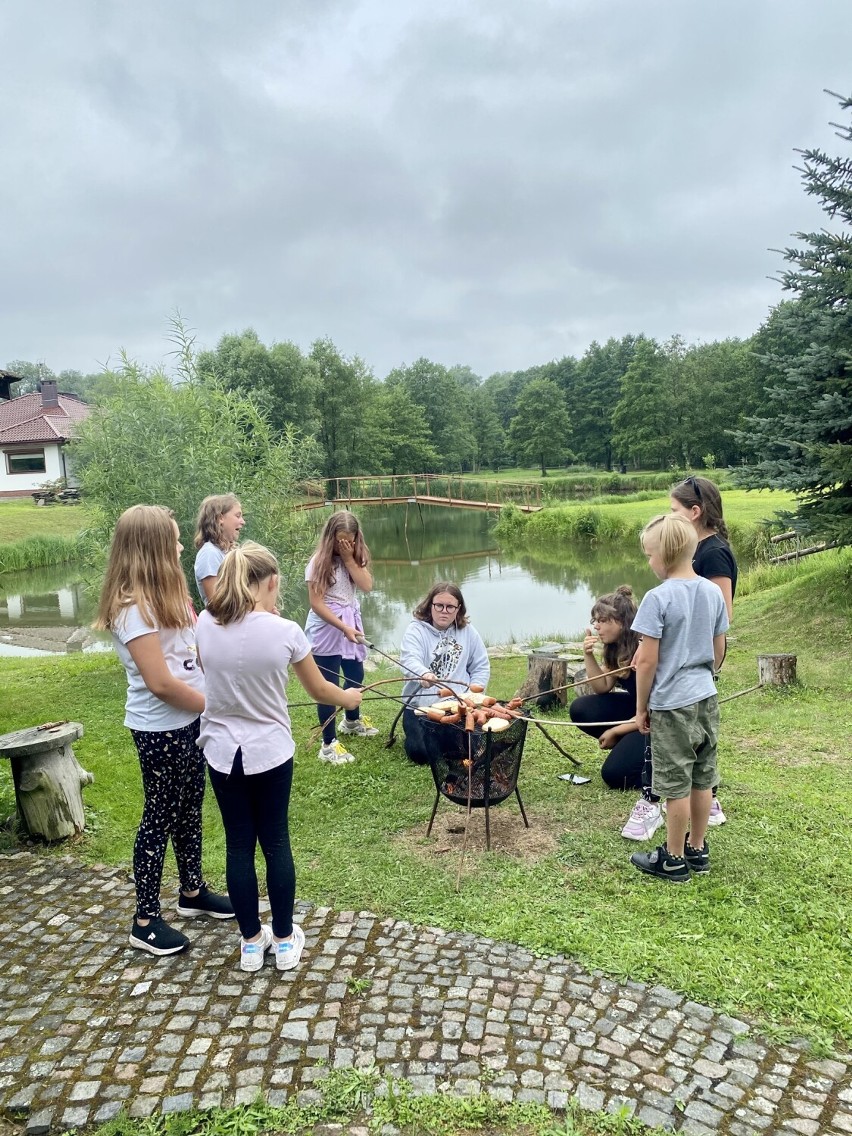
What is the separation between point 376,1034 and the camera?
8.22 feet

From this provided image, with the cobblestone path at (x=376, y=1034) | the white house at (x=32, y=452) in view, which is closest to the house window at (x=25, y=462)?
the white house at (x=32, y=452)

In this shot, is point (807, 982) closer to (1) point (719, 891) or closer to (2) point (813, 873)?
(1) point (719, 891)

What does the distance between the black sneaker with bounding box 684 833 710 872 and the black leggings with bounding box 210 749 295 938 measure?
181 cm

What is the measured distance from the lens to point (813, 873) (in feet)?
11.2

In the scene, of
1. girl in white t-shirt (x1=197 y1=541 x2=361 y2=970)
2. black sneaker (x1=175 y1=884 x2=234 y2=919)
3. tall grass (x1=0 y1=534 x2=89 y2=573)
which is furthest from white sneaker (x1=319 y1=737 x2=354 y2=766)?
tall grass (x1=0 y1=534 x2=89 y2=573)

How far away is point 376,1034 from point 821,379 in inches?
320

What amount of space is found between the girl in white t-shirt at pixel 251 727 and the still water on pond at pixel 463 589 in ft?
19.5

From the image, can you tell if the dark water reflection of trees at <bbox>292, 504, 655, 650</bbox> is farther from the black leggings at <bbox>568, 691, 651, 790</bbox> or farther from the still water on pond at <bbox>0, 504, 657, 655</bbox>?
the black leggings at <bbox>568, 691, 651, 790</bbox>

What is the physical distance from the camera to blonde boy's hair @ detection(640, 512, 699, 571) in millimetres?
3314

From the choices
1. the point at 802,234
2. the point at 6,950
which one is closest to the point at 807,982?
the point at 6,950

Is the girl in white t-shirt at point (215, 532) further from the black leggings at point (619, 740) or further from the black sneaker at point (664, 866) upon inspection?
the black sneaker at point (664, 866)

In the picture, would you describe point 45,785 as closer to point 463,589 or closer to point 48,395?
point 463,589

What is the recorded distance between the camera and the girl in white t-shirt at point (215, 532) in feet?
15.0

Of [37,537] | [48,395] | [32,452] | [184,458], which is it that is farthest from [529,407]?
[184,458]
